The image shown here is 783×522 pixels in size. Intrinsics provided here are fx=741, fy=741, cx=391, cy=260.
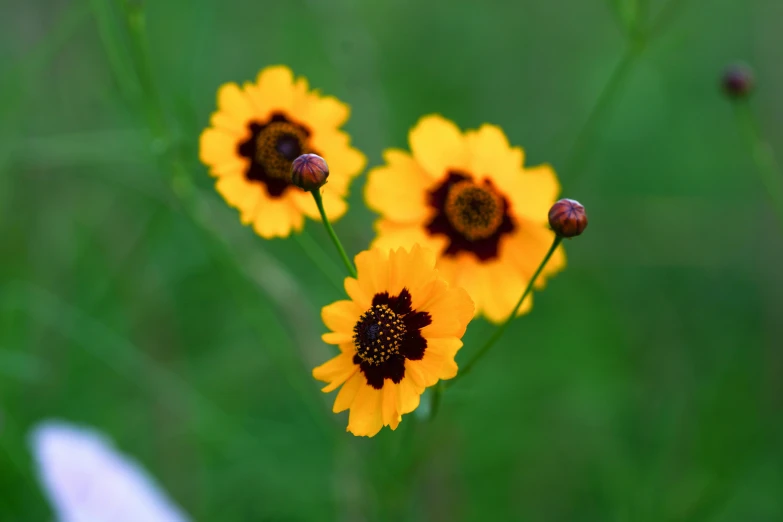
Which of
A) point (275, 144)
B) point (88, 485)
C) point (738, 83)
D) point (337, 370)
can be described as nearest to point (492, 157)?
point (275, 144)

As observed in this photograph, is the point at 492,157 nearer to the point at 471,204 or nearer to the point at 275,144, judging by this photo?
the point at 471,204

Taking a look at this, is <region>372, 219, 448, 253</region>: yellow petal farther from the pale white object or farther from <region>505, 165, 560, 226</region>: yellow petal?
the pale white object

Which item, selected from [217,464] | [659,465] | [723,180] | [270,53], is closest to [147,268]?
→ [217,464]

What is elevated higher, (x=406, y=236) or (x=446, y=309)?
(x=406, y=236)

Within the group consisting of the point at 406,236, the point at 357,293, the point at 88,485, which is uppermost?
the point at 406,236

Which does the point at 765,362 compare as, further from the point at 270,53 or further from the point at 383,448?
the point at 270,53

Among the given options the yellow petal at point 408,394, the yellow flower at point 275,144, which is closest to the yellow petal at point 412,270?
the yellow petal at point 408,394

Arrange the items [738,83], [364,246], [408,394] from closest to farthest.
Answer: [408,394] → [738,83] → [364,246]
